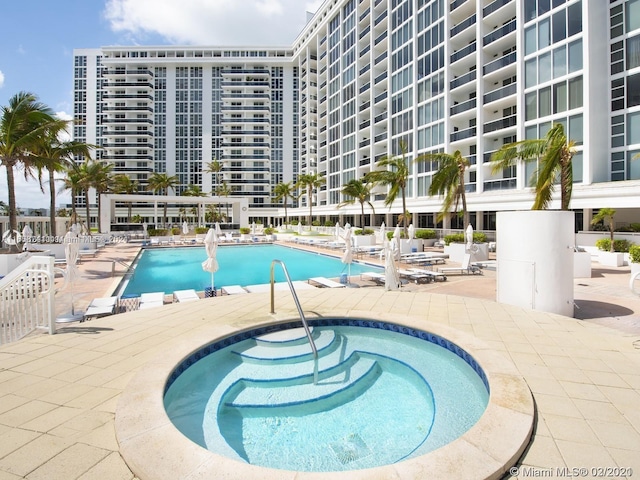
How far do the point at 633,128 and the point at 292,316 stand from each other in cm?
2353

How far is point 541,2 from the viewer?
23781 mm

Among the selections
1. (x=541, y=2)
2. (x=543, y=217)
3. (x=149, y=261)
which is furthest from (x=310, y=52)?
(x=543, y=217)

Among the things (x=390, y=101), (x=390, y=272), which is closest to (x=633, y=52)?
(x=390, y=272)

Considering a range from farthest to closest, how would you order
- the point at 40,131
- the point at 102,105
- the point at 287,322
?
the point at 102,105
the point at 40,131
the point at 287,322

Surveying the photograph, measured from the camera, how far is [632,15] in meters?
20.0

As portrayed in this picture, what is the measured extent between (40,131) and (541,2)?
30072 mm

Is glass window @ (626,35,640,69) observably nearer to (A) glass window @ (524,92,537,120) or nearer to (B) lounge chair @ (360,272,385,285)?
(A) glass window @ (524,92,537,120)

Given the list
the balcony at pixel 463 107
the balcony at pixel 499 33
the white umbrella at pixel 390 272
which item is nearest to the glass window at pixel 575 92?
the balcony at pixel 499 33

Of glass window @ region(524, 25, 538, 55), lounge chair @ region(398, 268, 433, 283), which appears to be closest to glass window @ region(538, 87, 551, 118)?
glass window @ region(524, 25, 538, 55)

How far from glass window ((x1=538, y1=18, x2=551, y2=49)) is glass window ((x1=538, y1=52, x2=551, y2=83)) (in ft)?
2.37

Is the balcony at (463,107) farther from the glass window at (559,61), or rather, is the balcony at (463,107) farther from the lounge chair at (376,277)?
the lounge chair at (376,277)

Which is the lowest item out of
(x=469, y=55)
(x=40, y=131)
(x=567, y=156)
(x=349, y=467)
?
(x=349, y=467)

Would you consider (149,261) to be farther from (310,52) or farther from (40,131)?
(310,52)

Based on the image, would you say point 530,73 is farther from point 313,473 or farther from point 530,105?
point 313,473
